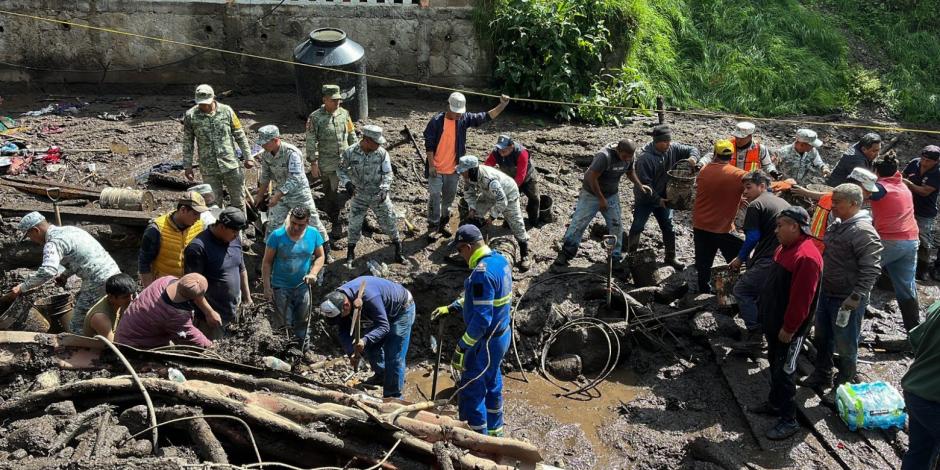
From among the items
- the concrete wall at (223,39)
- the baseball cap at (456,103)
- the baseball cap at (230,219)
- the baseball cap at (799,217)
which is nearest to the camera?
the baseball cap at (799,217)

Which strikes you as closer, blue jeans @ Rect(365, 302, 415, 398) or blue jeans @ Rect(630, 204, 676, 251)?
blue jeans @ Rect(365, 302, 415, 398)

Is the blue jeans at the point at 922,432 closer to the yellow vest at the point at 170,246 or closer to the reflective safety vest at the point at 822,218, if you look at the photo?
the reflective safety vest at the point at 822,218

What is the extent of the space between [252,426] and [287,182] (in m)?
4.28

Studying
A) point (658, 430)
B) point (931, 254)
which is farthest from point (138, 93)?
point (931, 254)

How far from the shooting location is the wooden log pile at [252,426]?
482 cm

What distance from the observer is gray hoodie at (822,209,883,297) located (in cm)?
700

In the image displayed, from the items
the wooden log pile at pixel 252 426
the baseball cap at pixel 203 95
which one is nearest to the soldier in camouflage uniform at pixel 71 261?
the wooden log pile at pixel 252 426

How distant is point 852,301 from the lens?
7.12 metres

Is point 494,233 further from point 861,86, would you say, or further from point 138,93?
point 861,86

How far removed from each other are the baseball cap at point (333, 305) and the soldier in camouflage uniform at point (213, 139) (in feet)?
11.2

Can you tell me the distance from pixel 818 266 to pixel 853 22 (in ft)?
39.8

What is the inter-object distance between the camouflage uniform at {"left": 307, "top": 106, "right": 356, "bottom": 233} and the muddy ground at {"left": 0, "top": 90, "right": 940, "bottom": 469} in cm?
90

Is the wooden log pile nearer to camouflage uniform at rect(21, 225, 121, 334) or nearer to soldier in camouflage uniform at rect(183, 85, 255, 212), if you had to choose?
camouflage uniform at rect(21, 225, 121, 334)

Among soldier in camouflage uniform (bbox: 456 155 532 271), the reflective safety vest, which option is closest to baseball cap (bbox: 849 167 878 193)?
the reflective safety vest
